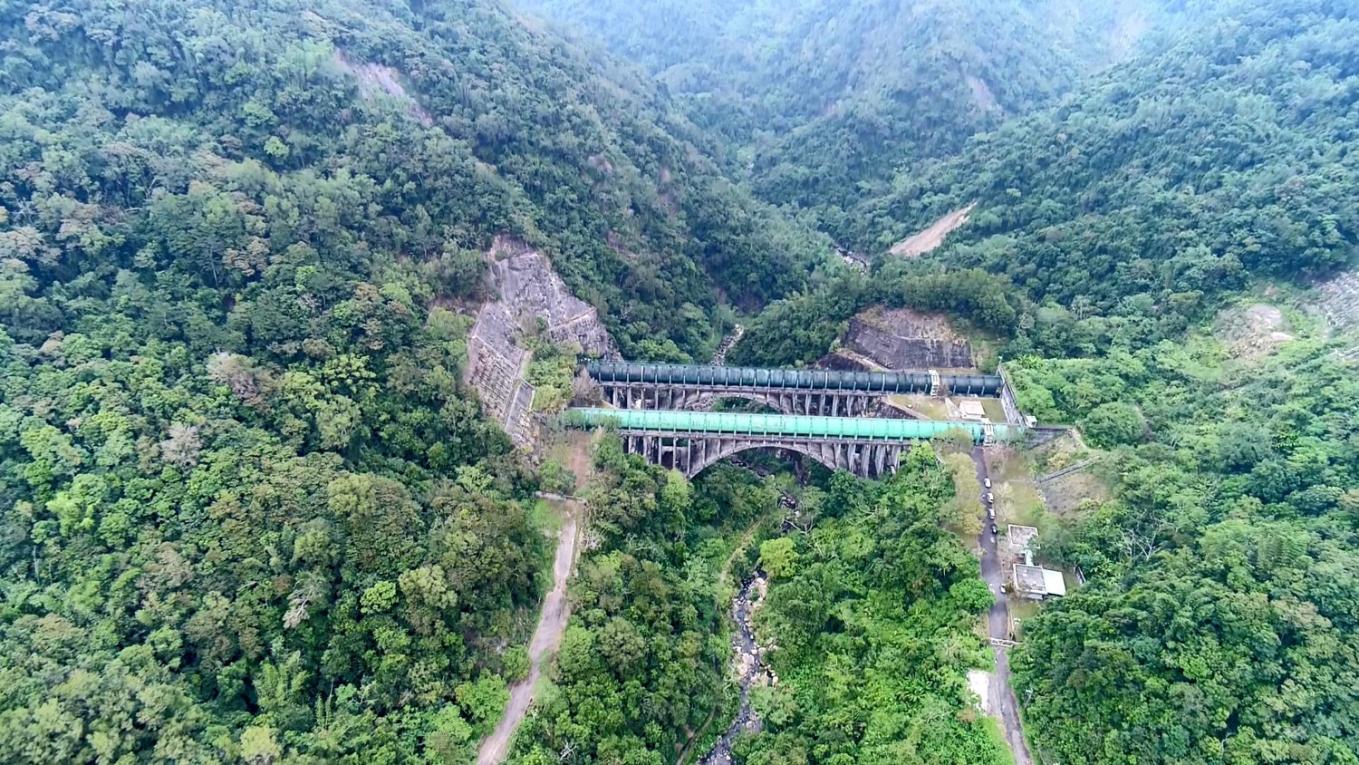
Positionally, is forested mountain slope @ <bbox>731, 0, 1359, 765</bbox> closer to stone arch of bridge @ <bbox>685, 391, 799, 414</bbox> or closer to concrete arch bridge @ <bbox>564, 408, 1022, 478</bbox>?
stone arch of bridge @ <bbox>685, 391, 799, 414</bbox>

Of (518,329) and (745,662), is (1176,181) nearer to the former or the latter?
(745,662)

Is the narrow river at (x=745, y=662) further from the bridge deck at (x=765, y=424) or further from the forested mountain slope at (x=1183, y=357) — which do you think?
the forested mountain slope at (x=1183, y=357)

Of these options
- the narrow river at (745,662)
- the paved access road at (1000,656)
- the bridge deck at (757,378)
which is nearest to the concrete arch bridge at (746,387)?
the bridge deck at (757,378)

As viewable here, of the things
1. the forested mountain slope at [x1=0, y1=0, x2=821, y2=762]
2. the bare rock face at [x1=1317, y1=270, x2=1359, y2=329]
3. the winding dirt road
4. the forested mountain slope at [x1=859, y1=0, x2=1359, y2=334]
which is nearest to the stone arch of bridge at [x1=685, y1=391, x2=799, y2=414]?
the forested mountain slope at [x1=0, y1=0, x2=821, y2=762]

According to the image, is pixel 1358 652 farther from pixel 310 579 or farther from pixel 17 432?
pixel 17 432

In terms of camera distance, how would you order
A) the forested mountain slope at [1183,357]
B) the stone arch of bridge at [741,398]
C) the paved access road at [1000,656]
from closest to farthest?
the forested mountain slope at [1183,357], the paved access road at [1000,656], the stone arch of bridge at [741,398]
